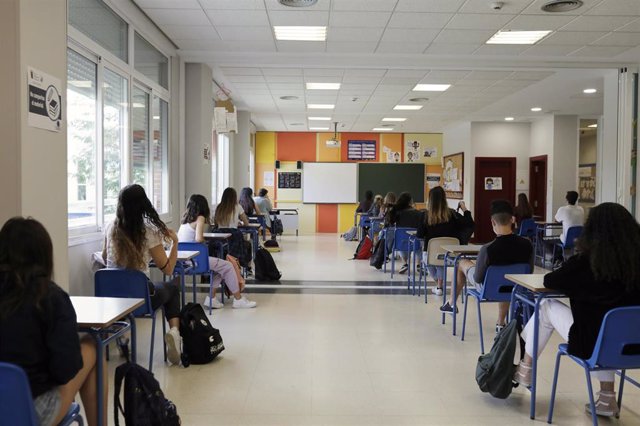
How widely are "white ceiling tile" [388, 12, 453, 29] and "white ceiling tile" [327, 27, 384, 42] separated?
0.27m

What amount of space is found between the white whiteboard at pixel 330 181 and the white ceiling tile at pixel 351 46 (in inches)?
369

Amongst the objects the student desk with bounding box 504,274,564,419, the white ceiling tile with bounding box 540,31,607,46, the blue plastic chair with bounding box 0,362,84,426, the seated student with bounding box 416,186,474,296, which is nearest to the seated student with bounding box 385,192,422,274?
the seated student with bounding box 416,186,474,296

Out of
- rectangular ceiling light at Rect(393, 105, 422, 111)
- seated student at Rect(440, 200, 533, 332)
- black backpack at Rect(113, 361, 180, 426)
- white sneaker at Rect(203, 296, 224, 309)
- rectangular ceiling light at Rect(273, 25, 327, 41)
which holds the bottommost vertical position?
white sneaker at Rect(203, 296, 224, 309)

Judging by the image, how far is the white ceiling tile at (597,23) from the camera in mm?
5727

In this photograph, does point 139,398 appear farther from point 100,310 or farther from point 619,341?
point 619,341

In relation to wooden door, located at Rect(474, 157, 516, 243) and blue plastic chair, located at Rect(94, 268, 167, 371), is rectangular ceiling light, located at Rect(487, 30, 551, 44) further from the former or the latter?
wooden door, located at Rect(474, 157, 516, 243)

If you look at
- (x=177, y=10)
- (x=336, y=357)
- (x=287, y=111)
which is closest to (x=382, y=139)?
(x=287, y=111)

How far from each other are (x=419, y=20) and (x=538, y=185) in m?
8.51

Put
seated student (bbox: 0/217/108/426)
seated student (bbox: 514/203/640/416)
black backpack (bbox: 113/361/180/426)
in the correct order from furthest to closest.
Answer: seated student (bbox: 514/203/640/416) < black backpack (bbox: 113/361/180/426) < seated student (bbox: 0/217/108/426)

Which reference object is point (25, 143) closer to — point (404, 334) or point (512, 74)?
point (404, 334)

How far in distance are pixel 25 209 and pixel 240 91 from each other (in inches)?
289

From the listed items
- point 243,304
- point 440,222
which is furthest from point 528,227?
point 243,304

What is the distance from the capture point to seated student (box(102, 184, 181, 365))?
3.90m

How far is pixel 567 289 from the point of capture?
2926mm
